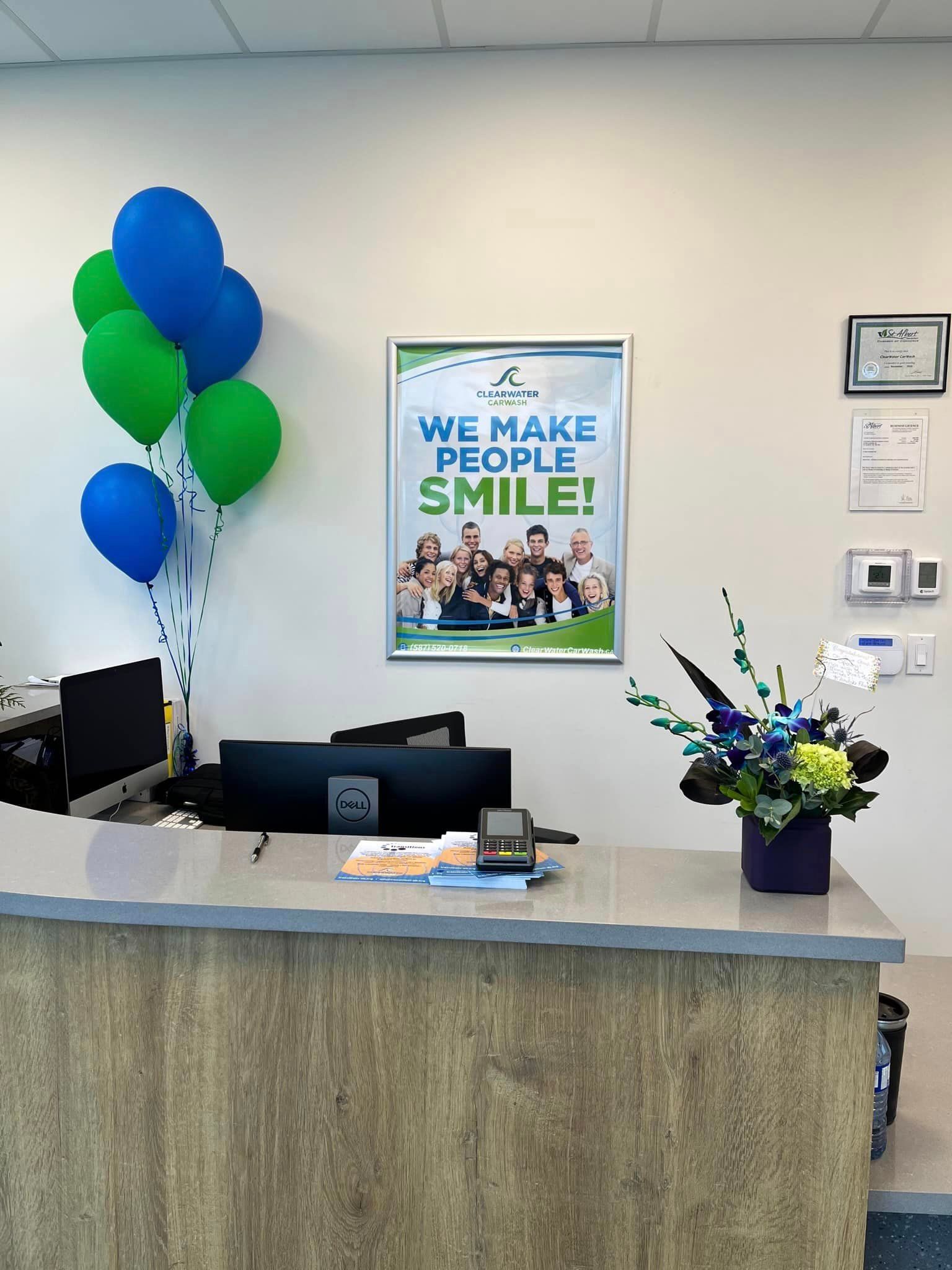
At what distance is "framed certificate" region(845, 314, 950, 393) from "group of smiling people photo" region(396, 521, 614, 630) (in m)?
0.98

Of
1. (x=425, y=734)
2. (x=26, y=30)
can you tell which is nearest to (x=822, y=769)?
(x=425, y=734)

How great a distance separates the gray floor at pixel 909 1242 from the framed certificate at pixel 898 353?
227 centimetres

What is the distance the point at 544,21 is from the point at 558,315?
0.83 m

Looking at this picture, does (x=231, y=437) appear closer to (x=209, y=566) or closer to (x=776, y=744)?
(x=209, y=566)

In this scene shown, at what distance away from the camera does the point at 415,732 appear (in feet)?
8.16

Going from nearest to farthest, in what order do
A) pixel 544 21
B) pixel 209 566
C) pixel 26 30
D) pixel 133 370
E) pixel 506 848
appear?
pixel 506 848
pixel 133 370
pixel 544 21
pixel 26 30
pixel 209 566

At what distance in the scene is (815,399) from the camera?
2.87 metres

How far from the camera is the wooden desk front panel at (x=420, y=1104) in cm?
125

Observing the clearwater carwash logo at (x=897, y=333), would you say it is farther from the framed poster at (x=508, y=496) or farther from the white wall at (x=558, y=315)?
the framed poster at (x=508, y=496)

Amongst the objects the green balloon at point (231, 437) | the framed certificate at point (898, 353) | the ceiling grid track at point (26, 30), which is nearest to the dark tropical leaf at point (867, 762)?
the framed certificate at point (898, 353)

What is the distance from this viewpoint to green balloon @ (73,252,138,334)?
9.07ft

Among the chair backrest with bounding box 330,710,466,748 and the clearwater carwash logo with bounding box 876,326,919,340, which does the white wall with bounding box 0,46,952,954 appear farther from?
the chair backrest with bounding box 330,710,466,748

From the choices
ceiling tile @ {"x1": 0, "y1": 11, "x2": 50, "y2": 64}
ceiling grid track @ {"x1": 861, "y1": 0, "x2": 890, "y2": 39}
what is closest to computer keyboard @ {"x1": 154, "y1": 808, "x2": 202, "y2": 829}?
ceiling tile @ {"x1": 0, "y1": 11, "x2": 50, "y2": 64}

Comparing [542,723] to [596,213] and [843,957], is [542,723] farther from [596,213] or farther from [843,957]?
[843,957]
